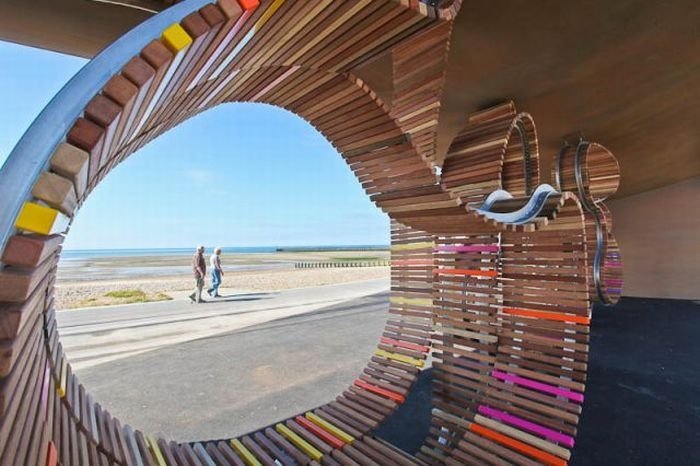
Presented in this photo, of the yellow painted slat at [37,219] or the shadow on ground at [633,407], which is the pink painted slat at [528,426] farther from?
the yellow painted slat at [37,219]

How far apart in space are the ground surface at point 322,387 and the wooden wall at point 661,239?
7.34 metres

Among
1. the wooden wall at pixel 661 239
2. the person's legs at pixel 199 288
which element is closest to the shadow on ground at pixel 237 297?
the person's legs at pixel 199 288

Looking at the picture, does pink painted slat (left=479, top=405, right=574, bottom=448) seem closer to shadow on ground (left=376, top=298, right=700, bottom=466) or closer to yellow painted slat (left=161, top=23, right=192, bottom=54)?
shadow on ground (left=376, top=298, right=700, bottom=466)

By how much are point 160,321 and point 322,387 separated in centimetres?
539

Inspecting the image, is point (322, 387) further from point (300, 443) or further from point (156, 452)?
point (156, 452)

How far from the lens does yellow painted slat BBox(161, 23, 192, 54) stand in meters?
1.14

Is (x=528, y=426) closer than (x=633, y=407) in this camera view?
Yes

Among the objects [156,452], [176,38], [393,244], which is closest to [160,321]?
[393,244]

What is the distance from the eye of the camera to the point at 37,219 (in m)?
0.84

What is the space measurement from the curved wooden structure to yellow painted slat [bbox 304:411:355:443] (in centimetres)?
2

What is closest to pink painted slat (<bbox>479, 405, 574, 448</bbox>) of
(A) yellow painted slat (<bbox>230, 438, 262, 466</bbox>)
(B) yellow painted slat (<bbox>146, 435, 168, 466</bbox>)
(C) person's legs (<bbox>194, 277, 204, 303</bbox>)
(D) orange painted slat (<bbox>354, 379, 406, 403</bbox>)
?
(D) orange painted slat (<bbox>354, 379, 406, 403</bbox>)

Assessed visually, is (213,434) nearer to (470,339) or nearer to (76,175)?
(470,339)

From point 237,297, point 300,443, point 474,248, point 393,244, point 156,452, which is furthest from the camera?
point 237,297

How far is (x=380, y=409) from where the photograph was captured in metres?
3.61
